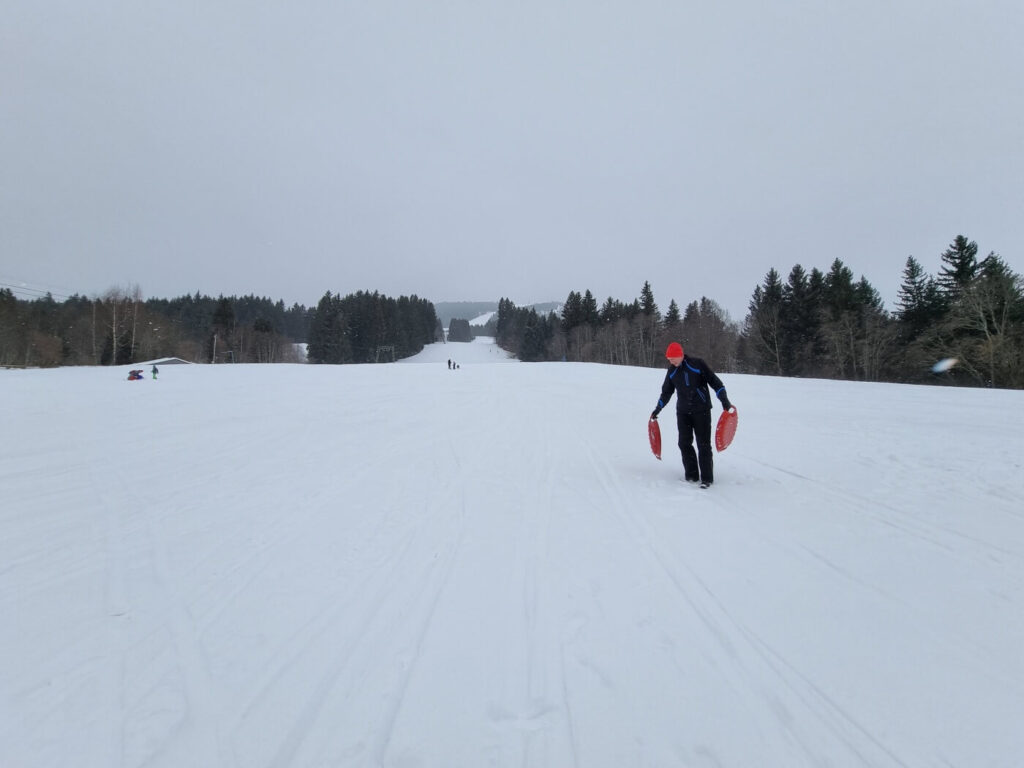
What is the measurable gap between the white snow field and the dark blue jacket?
42.7 inches

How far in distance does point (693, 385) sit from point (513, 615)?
12.8 ft

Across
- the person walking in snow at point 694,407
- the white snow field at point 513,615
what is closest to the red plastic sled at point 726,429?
the person walking in snow at point 694,407

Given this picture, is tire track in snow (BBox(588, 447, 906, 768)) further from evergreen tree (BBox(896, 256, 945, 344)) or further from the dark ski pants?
evergreen tree (BBox(896, 256, 945, 344))

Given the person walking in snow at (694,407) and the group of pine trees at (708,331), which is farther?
the group of pine trees at (708,331)

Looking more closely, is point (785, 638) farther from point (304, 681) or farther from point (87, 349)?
point (87, 349)

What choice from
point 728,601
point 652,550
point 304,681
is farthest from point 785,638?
point 304,681

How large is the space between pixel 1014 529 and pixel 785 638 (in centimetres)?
353

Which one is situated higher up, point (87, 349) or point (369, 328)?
point (369, 328)

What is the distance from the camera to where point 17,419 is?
423 inches

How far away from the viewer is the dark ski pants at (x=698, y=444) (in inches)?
213

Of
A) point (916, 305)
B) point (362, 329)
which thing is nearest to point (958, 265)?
point (916, 305)

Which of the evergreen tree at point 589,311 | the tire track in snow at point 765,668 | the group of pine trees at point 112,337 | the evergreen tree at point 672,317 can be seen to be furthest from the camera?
the evergreen tree at point 589,311

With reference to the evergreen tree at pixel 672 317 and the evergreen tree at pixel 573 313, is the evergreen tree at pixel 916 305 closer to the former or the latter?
the evergreen tree at pixel 672 317

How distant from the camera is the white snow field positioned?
191cm
